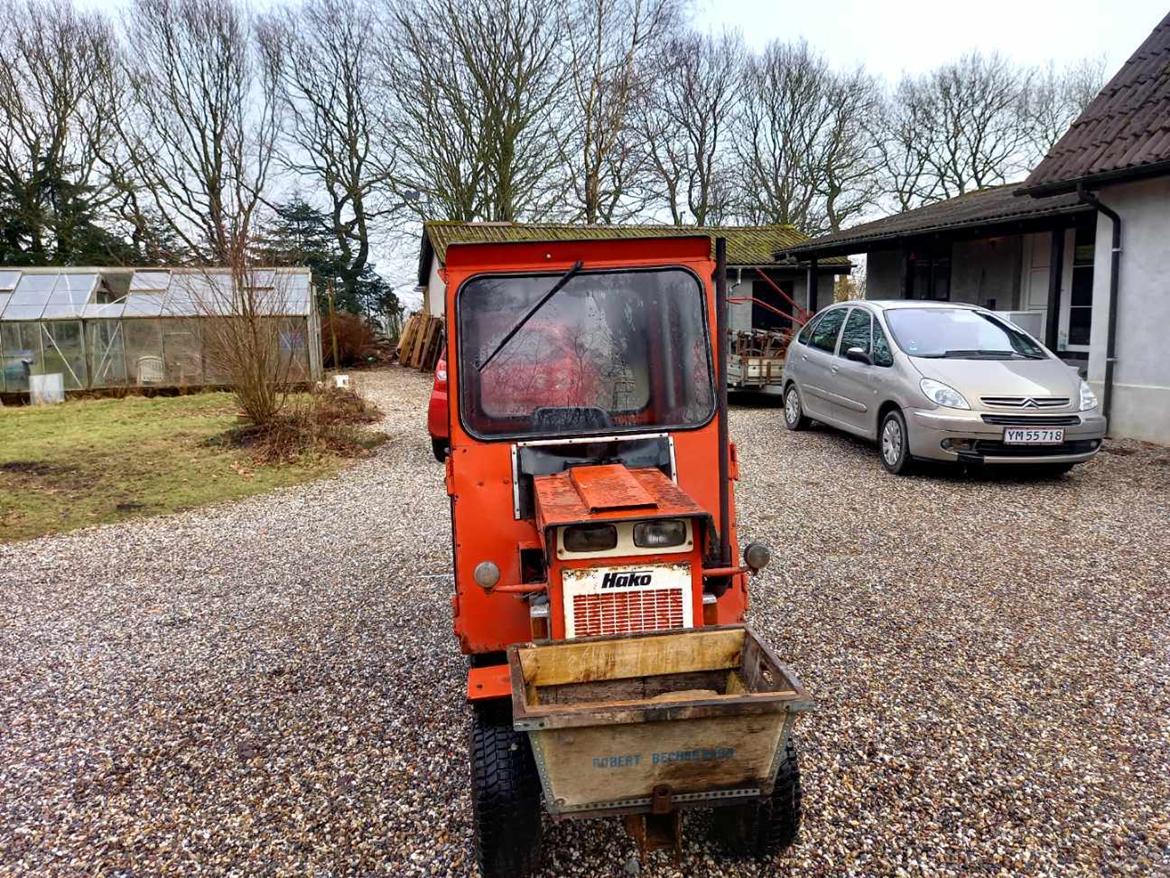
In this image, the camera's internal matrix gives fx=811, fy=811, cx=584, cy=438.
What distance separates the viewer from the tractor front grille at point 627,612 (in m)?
2.55

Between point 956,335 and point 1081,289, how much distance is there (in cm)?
607

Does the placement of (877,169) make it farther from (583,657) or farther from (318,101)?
(583,657)

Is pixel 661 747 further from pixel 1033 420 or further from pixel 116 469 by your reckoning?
pixel 116 469

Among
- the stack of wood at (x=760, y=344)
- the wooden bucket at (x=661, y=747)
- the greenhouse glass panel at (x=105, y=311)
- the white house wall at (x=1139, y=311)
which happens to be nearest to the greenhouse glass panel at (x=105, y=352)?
the greenhouse glass panel at (x=105, y=311)

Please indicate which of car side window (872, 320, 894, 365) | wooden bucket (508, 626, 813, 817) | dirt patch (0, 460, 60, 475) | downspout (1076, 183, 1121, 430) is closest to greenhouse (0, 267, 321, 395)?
dirt patch (0, 460, 60, 475)

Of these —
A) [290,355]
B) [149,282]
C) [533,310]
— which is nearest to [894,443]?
[533,310]

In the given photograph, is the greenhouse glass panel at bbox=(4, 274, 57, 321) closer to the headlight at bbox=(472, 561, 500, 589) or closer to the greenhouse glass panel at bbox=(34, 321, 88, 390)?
the greenhouse glass panel at bbox=(34, 321, 88, 390)

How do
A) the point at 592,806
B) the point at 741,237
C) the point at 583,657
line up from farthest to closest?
the point at 741,237
the point at 583,657
the point at 592,806

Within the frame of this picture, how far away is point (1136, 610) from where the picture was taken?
4.54m

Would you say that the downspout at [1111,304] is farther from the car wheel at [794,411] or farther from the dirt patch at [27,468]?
the dirt patch at [27,468]

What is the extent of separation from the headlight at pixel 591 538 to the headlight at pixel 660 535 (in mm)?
77

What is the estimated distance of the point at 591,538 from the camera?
254 cm

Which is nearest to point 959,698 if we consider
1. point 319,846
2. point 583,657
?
point 583,657

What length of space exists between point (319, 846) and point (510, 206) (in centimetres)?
2554
